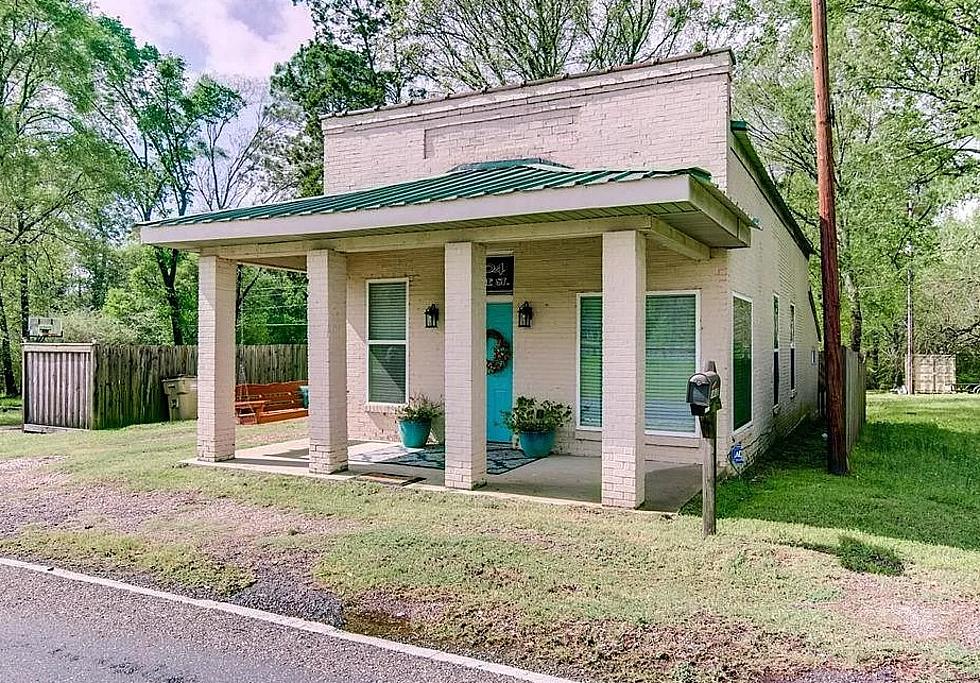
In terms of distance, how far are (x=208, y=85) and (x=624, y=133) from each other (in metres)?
23.6

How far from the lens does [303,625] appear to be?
398 centimetres

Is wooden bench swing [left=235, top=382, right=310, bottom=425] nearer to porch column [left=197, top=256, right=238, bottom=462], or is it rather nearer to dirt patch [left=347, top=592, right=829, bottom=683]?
porch column [left=197, top=256, right=238, bottom=462]

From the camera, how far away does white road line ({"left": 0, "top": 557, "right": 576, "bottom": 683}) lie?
342 centimetres

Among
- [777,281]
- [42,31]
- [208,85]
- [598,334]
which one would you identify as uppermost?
[208,85]

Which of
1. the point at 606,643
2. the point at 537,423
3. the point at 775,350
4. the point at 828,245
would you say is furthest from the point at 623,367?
the point at 775,350

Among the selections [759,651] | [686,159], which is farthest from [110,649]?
[686,159]

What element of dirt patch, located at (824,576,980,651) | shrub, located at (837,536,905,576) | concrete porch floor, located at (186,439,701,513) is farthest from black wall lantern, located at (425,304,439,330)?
dirt patch, located at (824,576,980,651)

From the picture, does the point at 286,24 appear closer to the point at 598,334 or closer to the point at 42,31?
the point at 42,31

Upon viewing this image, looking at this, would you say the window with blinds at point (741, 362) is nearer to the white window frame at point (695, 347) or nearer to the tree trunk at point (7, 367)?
the white window frame at point (695, 347)

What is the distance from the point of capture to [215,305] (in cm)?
855

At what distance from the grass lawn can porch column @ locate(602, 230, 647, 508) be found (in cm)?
35

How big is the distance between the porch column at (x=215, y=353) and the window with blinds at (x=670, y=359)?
5.16m

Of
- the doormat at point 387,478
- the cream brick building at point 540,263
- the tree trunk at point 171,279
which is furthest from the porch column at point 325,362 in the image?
the tree trunk at point 171,279

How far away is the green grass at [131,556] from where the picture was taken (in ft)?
15.3
